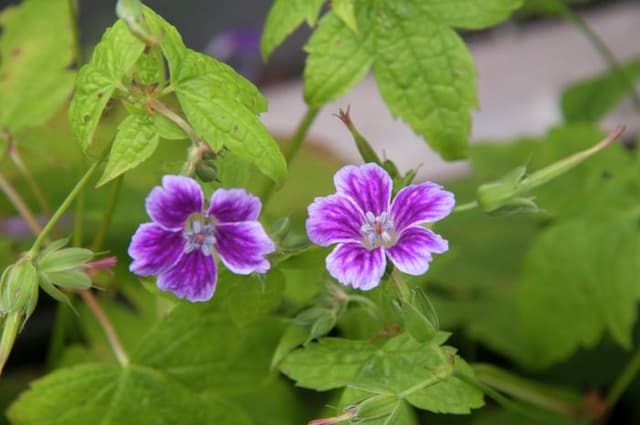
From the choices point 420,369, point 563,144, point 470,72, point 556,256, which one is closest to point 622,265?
point 556,256

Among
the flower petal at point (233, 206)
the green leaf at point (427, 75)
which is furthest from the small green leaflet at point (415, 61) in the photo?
the flower petal at point (233, 206)

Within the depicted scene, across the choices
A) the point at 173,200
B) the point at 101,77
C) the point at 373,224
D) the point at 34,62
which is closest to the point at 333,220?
the point at 373,224

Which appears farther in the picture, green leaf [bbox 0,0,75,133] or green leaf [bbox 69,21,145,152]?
green leaf [bbox 0,0,75,133]

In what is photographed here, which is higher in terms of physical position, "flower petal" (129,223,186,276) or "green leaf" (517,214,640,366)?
"flower petal" (129,223,186,276)

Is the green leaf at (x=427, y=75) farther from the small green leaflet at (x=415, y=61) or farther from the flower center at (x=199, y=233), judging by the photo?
the flower center at (x=199, y=233)

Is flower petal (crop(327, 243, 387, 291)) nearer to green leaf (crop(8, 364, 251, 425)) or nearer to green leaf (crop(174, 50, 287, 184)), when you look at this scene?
green leaf (crop(174, 50, 287, 184))

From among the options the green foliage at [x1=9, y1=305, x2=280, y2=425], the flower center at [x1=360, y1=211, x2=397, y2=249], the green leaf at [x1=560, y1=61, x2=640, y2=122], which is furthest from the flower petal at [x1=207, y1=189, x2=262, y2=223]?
the green leaf at [x1=560, y1=61, x2=640, y2=122]

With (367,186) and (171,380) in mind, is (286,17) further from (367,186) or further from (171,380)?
(171,380)
